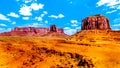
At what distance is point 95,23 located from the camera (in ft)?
552

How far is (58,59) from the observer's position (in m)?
28.4

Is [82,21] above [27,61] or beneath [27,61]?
above

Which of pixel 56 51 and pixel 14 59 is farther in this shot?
pixel 14 59

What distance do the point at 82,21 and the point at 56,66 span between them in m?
147

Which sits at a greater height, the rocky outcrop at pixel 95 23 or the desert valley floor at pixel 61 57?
the rocky outcrop at pixel 95 23

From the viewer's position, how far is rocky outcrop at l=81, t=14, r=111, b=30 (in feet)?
547

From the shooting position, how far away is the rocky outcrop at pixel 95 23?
166625 mm

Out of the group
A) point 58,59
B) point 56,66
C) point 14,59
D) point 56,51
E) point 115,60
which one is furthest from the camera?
point 14,59

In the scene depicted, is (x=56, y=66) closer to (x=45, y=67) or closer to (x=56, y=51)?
(x=45, y=67)

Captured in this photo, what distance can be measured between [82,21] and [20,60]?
143 metres

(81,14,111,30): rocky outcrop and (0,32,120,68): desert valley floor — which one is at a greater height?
(81,14,111,30): rocky outcrop

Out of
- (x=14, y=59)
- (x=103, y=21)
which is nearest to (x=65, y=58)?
(x=14, y=59)

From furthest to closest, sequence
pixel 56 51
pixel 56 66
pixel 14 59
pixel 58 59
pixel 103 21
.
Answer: pixel 103 21 → pixel 14 59 → pixel 56 51 → pixel 58 59 → pixel 56 66

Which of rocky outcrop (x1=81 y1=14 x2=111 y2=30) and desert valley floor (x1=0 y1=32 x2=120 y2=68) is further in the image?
rocky outcrop (x1=81 y1=14 x2=111 y2=30)
